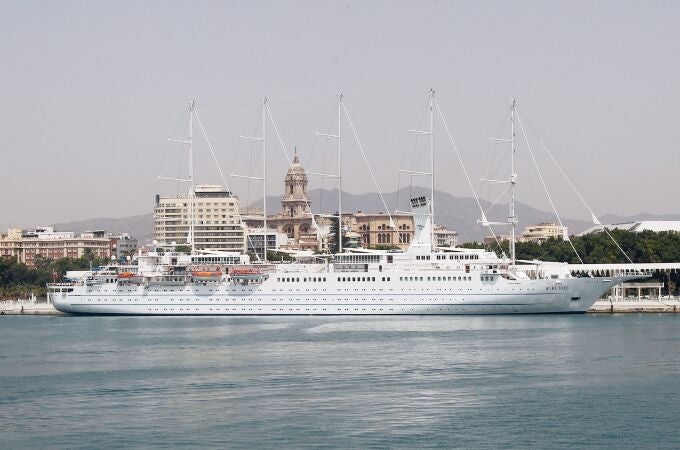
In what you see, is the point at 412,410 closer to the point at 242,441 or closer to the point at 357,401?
the point at 357,401

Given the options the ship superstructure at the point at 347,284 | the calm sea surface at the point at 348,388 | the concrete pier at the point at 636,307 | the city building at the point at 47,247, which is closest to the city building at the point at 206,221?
the city building at the point at 47,247

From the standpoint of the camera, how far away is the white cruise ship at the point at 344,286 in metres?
74.8

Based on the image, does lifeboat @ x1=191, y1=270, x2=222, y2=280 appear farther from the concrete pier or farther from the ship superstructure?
the concrete pier

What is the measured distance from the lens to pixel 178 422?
114 ft

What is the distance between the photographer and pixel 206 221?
19200 cm

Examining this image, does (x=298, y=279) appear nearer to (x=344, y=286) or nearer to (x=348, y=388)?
(x=344, y=286)

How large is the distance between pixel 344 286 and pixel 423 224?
300 inches

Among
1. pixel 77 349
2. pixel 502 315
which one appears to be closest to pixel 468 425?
pixel 77 349

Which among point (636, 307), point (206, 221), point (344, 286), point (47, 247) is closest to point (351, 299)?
point (344, 286)

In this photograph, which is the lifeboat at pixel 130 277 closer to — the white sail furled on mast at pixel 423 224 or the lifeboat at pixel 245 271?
the lifeboat at pixel 245 271

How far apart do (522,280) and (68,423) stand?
43.9m

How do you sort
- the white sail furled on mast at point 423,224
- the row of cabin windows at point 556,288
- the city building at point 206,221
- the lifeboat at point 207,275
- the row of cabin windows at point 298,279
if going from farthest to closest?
the city building at point 206,221 → the lifeboat at point 207,275 → the white sail furled on mast at point 423,224 → the row of cabin windows at point 298,279 → the row of cabin windows at point 556,288

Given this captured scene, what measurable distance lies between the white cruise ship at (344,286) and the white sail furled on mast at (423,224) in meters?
0.09

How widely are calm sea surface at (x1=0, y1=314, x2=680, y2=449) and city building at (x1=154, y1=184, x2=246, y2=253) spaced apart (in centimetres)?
12252
